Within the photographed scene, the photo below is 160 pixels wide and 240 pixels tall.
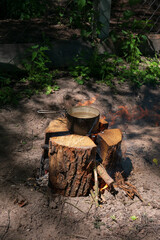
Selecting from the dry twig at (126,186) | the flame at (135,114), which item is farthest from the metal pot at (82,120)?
the flame at (135,114)

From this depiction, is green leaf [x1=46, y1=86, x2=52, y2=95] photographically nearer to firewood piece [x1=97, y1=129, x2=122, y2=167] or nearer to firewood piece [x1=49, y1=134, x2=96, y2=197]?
firewood piece [x1=97, y1=129, x2=122, y2=167]

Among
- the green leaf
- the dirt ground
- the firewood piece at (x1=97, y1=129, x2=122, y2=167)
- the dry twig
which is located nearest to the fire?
the dirt ground

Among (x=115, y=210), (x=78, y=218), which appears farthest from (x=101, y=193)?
(x=78, y=218)

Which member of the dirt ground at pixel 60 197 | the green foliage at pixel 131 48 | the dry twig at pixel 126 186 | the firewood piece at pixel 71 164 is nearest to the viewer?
the dirt ground at pixel 60 197

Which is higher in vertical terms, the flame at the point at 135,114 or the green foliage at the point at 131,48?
the green foliage at the point at 131,48

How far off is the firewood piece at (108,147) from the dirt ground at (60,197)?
0.28 metres

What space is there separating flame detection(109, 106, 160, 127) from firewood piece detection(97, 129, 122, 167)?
1.45 m

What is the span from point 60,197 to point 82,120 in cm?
71

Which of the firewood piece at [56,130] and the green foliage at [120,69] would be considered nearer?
the firewood piece at [56,130]

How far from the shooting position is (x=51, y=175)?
2.03m

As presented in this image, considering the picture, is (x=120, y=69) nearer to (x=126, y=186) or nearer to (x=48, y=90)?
(x=48, y=90)

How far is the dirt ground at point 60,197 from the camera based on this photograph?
1.74 m

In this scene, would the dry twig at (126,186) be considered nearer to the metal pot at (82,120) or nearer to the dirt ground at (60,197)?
the dirt ground at (60,197)

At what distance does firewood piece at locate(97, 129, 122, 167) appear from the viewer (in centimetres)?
217
